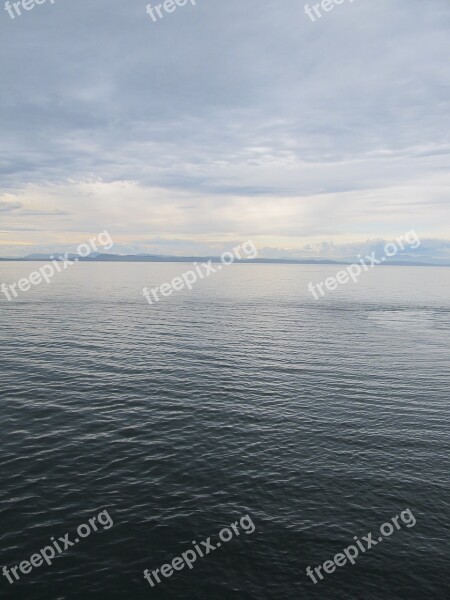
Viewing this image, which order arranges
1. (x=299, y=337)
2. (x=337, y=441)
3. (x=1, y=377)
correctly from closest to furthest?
(x=337, y=441) → (x=1, y=377) → (x=299, y=337)

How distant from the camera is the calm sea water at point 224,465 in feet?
90.2

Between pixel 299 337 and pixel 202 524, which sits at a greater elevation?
pixel 202 524

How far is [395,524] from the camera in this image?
32312 millimetres

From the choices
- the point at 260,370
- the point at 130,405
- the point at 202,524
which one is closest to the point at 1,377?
the point at 130,405

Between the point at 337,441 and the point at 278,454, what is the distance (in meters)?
7.06

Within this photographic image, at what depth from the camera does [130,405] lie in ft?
177

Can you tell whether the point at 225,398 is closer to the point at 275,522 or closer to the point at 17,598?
the point at 275,522

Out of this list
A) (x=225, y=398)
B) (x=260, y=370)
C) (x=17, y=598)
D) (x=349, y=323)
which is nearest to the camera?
(x=17, y=598)

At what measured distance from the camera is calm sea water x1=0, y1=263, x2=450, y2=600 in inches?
1082

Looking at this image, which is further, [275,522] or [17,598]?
[275,522]

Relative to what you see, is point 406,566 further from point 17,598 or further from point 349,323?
point 349,323

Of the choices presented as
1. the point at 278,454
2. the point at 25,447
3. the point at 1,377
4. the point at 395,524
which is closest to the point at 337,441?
the point at 278,454

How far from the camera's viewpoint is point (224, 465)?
4000 centimetres

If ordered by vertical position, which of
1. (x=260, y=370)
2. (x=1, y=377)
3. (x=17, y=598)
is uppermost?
(x=1, y=377)
